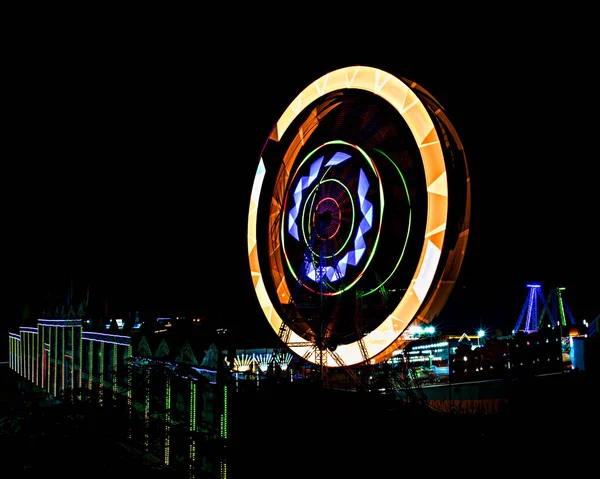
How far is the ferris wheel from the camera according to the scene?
801cm

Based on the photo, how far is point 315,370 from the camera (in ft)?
36.8

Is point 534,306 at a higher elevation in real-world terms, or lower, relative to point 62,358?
higher

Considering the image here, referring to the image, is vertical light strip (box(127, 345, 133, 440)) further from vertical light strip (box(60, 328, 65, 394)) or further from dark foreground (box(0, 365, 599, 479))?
vertical light strip (box(60, 328, 65, 394))

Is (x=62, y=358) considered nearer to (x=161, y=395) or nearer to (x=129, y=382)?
(x=129, y=382)

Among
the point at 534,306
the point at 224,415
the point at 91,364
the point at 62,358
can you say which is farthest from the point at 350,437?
the point at 62,358

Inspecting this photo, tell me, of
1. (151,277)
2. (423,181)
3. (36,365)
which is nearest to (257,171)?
(423,181)

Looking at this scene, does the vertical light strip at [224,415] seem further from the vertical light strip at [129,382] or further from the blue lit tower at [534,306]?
the blue lit tower at [534,306]

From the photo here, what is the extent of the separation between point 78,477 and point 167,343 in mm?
5474

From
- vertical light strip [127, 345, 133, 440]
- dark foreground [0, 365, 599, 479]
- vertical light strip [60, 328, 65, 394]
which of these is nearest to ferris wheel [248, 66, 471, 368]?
dark foreground [0, 365, 599, 479]

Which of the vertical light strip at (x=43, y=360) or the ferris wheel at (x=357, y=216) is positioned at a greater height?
the ferris wheel at (x=357, y=216)

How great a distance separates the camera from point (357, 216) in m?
10.4

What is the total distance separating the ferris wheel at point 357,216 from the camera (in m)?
8.01

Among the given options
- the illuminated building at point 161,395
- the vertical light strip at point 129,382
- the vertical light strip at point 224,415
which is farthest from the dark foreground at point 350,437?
the vertical light strip at point 129,382

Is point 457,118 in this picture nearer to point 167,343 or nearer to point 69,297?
point 167,343
